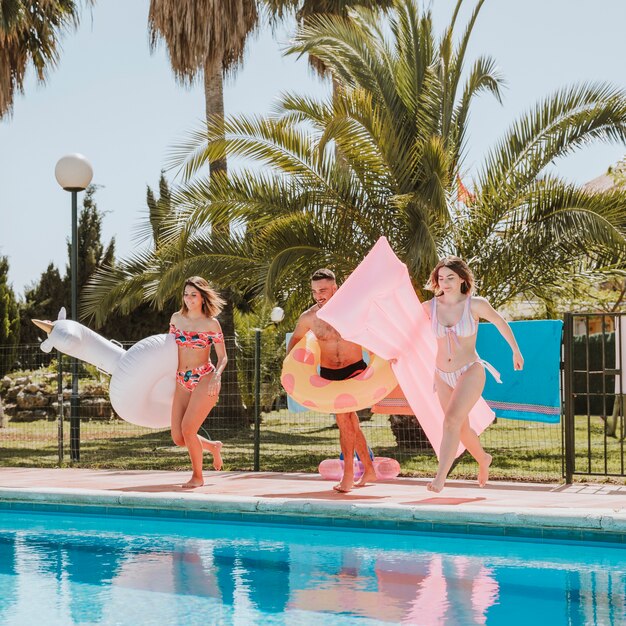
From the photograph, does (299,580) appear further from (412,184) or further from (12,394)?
(12,394)

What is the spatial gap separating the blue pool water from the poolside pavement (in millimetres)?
136

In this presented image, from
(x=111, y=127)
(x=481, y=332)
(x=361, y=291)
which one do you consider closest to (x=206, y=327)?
(x=361, y=291)

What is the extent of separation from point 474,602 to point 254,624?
120cm

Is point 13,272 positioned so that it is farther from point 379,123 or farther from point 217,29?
point 379,123

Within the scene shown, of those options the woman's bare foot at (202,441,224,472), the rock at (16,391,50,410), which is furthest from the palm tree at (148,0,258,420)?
the woman's bare foot at (202,441,224,472)

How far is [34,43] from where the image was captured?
56.5 ft

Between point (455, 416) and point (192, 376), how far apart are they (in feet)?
8.07

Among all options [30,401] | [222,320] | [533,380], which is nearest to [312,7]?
[222,320]

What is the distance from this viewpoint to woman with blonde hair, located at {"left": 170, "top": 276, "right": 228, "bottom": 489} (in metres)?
8.14

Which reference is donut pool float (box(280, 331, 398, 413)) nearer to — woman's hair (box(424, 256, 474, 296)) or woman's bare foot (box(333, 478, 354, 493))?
woman's bare foot (box(333, 478, 354, 493))

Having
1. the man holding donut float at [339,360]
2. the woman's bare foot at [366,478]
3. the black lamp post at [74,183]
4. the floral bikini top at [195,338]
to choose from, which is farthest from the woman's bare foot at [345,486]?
the black lamp post at [74,183]

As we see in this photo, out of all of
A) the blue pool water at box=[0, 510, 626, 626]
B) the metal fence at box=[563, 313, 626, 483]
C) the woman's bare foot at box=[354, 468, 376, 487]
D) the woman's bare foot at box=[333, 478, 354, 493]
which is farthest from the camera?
the metal fence at box=[563, 313, 626, 483]

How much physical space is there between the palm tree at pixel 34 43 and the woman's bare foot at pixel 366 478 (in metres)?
11.5

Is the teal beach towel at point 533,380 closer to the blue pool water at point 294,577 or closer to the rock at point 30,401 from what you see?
the blue pool water at point 294,577
